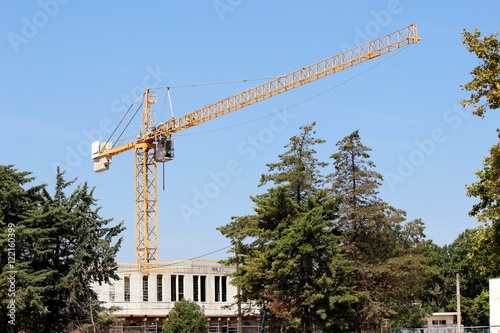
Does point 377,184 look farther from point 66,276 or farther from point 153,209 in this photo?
point 153,209

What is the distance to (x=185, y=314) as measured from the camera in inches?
2256

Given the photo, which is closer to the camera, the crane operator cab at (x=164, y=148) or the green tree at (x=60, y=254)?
the green tree at (x=60, y=254)

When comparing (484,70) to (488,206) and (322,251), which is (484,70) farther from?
(322,251)

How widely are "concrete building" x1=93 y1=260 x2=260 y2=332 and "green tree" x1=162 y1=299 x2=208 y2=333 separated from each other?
11.1 meters

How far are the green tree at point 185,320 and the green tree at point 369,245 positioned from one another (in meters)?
16.7

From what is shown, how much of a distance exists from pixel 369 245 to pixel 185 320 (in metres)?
18.9

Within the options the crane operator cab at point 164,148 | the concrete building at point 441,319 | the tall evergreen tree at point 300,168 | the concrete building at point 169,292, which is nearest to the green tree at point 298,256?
the tall evergreen tree at point 300,168

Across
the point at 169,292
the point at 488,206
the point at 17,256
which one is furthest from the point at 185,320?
the point at 488,206

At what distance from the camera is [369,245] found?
4450cm

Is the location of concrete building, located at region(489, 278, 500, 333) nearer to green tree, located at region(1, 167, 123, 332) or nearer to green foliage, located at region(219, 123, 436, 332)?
green foliage, located at region(219, 123, 436, 332)

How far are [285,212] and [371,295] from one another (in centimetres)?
727

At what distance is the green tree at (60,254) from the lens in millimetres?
38025

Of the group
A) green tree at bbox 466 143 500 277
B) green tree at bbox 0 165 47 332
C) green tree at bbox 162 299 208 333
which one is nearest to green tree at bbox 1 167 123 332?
green tree at bbox 0 165 47 332

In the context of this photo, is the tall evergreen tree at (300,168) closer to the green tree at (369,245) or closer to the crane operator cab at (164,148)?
the green tree at (369,245)
